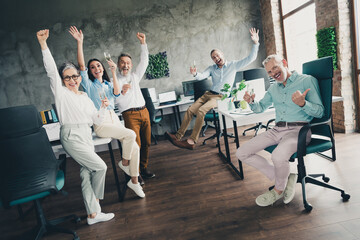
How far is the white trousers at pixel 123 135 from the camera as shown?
100 inches

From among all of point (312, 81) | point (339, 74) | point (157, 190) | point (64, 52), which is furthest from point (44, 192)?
point (64, 52)

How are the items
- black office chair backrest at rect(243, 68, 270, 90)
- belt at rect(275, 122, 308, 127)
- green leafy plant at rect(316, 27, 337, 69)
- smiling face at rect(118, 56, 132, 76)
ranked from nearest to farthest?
belt at rect(275, 122, 308, 127) → smiling face at rect(118, 56, 132, 76) → green leafy plant at rect(316, 27, 337, 69) → black office chair backrest at rect(243, 68, 270, 90)

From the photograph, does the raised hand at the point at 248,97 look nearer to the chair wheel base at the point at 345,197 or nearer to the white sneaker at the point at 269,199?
the white sneaker at the point at 269,199

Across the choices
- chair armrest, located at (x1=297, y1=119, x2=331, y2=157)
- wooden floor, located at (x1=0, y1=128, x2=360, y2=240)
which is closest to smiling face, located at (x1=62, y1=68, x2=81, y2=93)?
wooden floor, located at (x1=0, y1=128, x2=360, y2=240)

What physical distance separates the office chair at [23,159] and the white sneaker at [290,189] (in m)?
2.00

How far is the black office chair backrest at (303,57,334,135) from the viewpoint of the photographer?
1973mm

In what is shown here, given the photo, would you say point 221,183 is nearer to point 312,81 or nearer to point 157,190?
point 157,190

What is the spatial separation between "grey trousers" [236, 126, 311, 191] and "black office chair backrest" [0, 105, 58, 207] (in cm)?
175

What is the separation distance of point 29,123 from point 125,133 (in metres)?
0.93

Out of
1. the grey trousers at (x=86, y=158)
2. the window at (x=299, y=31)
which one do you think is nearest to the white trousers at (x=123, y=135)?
the grey trousers at (x=86, y=158)

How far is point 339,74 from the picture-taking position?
3.65 meters

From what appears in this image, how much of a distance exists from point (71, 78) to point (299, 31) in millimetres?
4635

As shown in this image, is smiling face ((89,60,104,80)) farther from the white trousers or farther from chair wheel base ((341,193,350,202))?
chair wheel base ((341,193,350,202))

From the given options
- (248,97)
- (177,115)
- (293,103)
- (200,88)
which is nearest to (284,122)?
(293,103)
